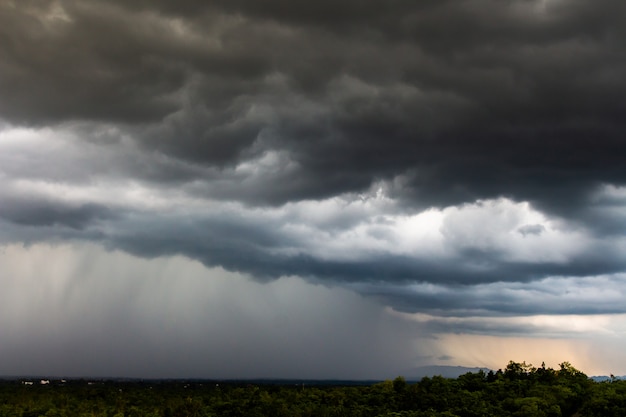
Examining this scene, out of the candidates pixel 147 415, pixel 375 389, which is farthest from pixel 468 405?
pixel 147 415

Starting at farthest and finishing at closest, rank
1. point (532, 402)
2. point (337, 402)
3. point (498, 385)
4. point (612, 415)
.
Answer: point (498, 385) → point (337, 402) → point (532, 402) → point (612, 415)

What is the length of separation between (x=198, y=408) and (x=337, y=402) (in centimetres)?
2271

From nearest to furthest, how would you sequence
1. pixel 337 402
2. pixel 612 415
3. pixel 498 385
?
1. pixel 612 415
2. pixel 337 402
3. pixel 498 385

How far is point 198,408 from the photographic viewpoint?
9925cm

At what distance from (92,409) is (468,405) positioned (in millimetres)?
61290

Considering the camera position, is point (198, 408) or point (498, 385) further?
point (498, 385)

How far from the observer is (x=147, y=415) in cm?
9388

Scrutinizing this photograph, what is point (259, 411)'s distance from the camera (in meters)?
94.8

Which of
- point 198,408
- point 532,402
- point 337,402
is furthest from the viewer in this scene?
point 337,402

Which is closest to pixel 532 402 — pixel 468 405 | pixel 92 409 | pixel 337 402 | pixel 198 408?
pixel 468 405

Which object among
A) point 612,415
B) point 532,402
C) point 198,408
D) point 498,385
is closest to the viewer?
point 612,415

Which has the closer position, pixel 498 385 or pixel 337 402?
pixel 337 402

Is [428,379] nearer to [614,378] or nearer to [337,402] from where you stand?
[337,402]

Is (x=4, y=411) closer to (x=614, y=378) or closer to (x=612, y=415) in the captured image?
(x=612, y=415)
